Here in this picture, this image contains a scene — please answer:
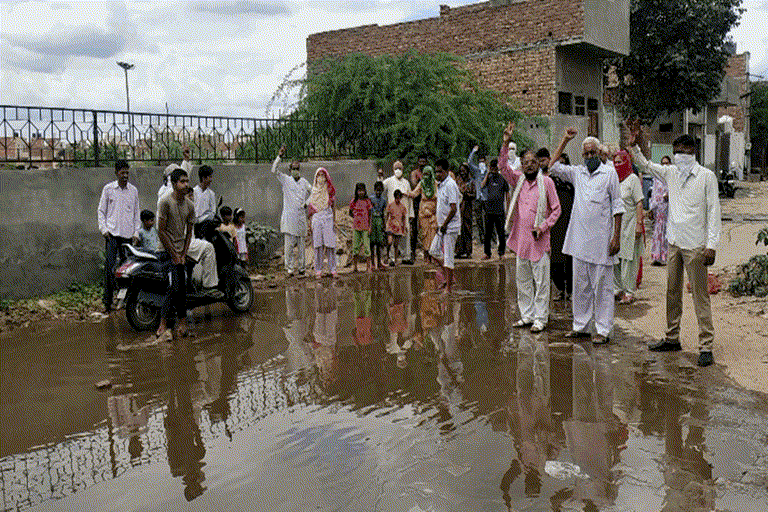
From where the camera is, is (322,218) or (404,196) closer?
(322,218)

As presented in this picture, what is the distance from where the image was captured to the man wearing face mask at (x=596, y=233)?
7090 mm

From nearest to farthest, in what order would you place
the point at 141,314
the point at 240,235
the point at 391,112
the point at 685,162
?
the point at 685,162, the point at 141,314, the point at 240,235, the point at 391,112

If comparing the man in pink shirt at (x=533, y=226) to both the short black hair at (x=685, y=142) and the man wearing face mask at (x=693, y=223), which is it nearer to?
the man wearing face mask at (x=693, y=223)

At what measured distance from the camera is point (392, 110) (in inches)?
655

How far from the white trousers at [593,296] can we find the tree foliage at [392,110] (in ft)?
30.5

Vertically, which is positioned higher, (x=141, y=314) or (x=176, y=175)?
(x=176, y=175)

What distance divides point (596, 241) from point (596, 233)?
75 millimetres

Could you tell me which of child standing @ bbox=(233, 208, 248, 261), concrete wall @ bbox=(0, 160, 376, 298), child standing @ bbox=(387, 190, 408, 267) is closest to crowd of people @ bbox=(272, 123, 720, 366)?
child standing @ bbox=(387, 190, 408, 267)

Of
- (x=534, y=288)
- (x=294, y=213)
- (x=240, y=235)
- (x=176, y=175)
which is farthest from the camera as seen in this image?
(x=294, y=213)

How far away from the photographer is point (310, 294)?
10523mm

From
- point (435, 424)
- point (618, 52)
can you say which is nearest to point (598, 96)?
point (618, 52)

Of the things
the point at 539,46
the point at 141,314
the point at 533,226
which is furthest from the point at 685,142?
the point at 539,46

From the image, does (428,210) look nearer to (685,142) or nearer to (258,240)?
(258,240)

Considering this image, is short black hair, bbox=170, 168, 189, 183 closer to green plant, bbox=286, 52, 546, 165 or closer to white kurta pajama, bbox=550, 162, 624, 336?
white kurta pajama, bbox=550, 162, 624, 336
